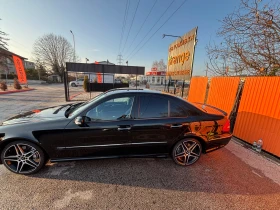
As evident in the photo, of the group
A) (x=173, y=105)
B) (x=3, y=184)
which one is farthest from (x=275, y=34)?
(x=3, y=184)

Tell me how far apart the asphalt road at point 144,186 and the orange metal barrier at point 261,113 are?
2.75 ft

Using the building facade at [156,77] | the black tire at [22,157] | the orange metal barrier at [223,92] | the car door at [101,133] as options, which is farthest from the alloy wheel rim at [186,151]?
the building facade at [156,77]

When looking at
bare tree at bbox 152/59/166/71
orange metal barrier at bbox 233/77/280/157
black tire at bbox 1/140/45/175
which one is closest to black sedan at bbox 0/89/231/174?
black tire at bbox 1/140/45/175

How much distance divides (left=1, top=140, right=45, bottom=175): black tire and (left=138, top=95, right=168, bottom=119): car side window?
1981 mm

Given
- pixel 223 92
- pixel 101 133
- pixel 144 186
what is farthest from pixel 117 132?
pixel 223 92

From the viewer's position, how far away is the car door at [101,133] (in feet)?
7.95

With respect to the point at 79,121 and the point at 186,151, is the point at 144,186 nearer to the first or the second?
the point at 186,151

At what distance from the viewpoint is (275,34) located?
17.0 ft

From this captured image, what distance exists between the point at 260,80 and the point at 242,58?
10.8ft

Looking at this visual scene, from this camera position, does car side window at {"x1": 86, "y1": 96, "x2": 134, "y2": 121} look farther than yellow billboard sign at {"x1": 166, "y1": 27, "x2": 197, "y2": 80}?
No

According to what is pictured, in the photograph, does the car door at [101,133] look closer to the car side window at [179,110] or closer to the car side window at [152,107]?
the car side window at [152,107]

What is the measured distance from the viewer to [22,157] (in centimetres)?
242

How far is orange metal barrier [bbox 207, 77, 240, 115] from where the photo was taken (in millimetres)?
4707

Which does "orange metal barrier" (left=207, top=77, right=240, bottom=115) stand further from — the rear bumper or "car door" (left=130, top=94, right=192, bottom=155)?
"car door" (left=130, top=94, right=192, bottom=155)
